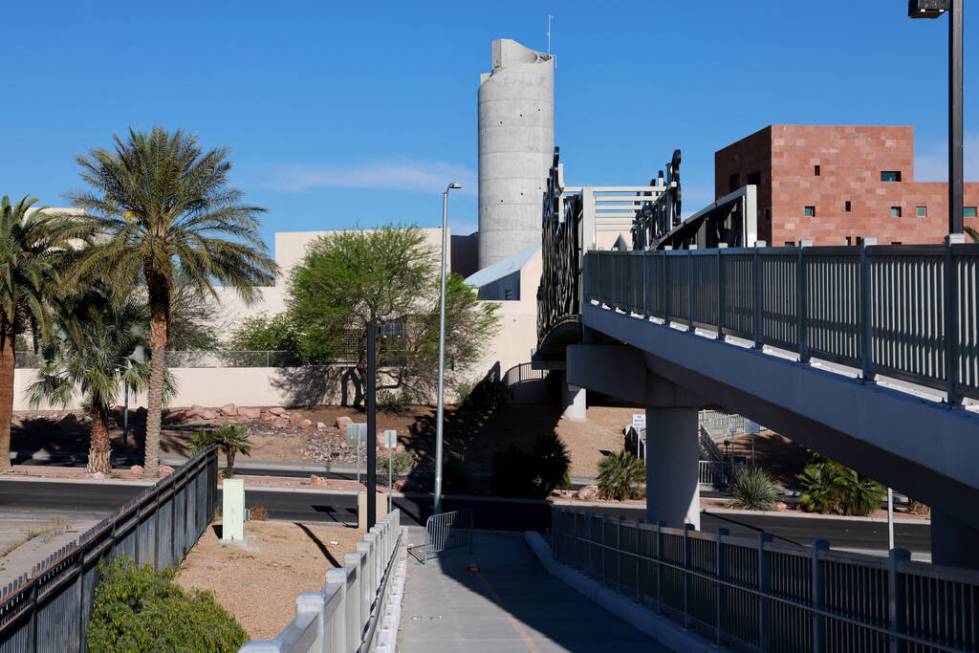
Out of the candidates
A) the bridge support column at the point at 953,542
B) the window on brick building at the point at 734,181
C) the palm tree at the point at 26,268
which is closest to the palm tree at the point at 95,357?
the palm tree at the point at 26,268

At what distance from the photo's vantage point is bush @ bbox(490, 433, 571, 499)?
43469 mm

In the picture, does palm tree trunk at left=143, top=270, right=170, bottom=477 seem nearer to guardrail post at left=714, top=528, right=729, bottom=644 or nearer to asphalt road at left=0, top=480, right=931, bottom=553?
asphalt road at left=0, top=480, right=931, bottom=553

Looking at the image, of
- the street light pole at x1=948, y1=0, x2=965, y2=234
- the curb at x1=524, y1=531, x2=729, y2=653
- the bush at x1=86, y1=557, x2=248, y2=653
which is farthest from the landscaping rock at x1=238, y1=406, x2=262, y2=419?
the street light pole at x1=948, y1=0, x2=965, y2=234

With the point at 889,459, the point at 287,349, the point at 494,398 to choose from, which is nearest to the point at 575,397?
the point at 494,398

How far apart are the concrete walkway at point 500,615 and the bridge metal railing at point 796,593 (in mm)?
901

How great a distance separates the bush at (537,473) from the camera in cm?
4347

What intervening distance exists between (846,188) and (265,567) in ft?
157

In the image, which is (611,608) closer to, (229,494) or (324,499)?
(229,494)

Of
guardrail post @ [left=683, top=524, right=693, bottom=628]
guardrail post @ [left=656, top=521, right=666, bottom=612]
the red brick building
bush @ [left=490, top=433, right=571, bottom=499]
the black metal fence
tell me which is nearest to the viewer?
the black metal fence

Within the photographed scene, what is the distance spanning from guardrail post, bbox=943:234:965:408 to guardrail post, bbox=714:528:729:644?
18.9 feet

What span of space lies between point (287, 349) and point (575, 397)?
63.5ft

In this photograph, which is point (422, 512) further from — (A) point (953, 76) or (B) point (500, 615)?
(A) point (953, 76)

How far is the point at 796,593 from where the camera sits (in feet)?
37.0

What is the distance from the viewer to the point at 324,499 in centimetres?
3931
